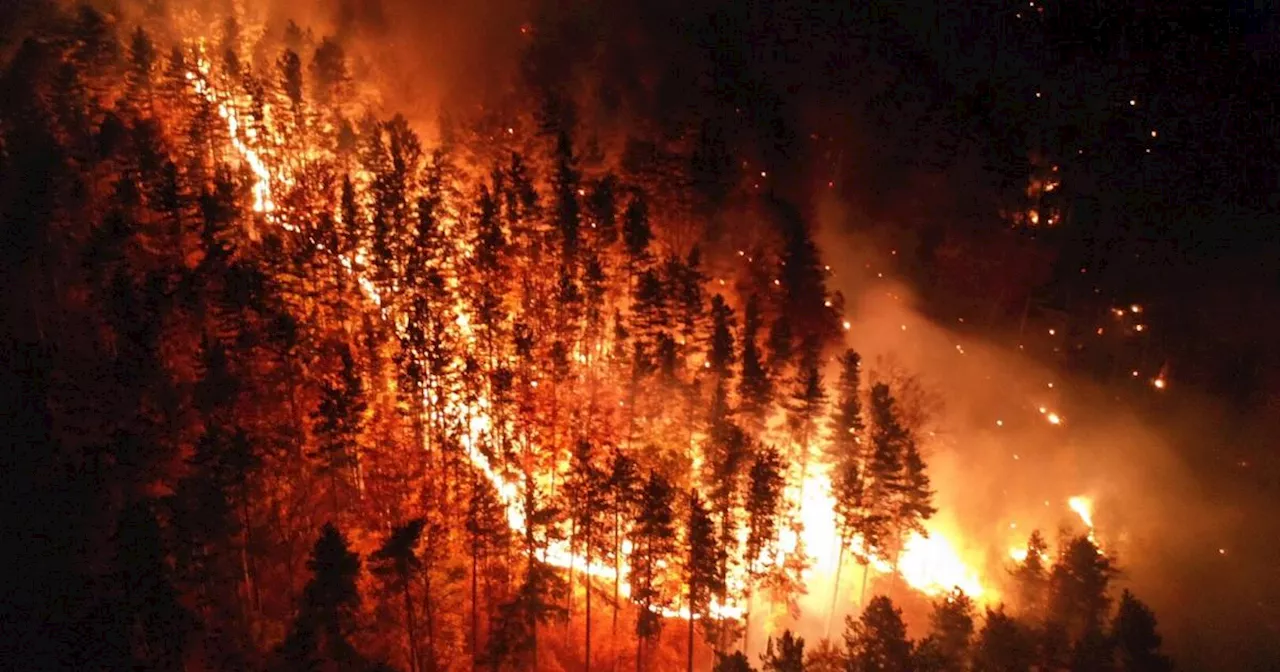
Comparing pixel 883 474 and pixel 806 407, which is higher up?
pixel 806 407

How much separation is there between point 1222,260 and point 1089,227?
9.50 m

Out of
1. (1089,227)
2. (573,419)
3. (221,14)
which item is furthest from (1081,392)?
(221,14)

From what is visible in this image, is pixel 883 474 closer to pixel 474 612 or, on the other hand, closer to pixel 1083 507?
pixel 1083 507

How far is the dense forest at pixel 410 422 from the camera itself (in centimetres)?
3738

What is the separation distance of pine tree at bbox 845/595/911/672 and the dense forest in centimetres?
15

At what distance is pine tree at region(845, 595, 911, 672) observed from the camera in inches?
1425

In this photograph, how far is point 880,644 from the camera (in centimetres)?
3725

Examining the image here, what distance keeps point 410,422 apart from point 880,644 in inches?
1136

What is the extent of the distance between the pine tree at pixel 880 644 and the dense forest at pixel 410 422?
0.15 metres

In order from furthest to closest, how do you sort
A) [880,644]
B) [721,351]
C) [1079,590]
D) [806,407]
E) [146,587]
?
[721,351] < [806,407] < [1079,590] < [880,644] < [146,587]

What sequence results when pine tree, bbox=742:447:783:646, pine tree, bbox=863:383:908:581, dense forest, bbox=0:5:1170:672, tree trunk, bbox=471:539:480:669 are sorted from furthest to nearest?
pine tree, bbox=863:383:908:581 < pine tree, bbox=742:447:783:646 < tree trunk, bbox=471:539:480:669 < dense forest, bbox=0:5:1170:672

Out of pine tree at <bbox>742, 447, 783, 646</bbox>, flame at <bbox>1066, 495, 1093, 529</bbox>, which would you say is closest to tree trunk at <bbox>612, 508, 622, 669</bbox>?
pine tree at <bbox>742, 447, 783, 646</bbox>

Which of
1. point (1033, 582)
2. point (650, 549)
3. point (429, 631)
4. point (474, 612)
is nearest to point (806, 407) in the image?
point (650, 549)

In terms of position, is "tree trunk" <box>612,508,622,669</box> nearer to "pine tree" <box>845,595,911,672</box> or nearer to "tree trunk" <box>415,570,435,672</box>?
"tree trunk" <box>415,570,435,672</box>
